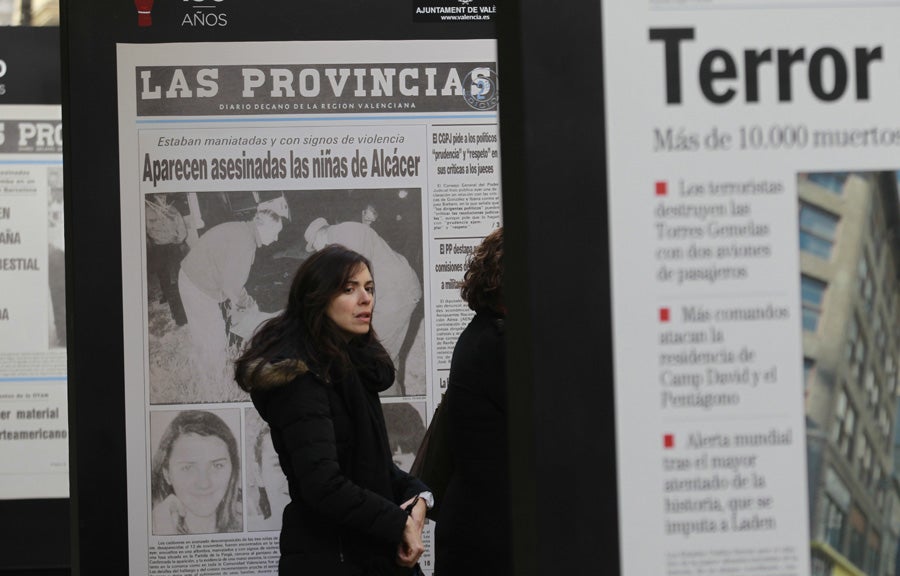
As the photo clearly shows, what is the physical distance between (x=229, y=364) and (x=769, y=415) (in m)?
3.36

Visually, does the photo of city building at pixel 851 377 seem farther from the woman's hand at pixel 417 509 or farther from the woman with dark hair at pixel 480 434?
the woman's hand at pixel 417 509

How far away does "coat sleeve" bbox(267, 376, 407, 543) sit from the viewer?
11.4ft

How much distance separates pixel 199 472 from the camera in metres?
4.42

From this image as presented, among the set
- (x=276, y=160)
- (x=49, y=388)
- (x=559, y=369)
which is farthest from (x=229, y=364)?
(x=559, y=369)

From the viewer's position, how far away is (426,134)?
4562 mm

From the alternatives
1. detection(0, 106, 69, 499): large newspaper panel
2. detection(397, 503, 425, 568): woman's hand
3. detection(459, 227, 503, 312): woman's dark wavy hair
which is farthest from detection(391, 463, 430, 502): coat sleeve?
detection(0, 106, 69, 499): large newspaper panel

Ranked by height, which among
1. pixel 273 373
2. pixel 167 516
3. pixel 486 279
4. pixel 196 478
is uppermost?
pixel 486 279

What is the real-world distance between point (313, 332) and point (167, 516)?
3.64 feet

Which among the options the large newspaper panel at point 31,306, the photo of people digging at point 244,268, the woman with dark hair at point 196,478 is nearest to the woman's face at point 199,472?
the woman with dark hair at point 196,478

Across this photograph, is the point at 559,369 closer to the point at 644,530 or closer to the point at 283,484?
the point at 644,530

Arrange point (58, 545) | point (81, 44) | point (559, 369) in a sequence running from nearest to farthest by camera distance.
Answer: point (559, 369)
point (81, 44)
point (58, 545)

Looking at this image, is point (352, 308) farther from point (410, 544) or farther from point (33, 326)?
point (33, 326)

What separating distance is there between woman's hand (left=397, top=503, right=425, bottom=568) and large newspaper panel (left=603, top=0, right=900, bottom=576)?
7.85 feet

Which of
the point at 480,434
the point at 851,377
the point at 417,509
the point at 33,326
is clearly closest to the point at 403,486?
the point at 417,509
